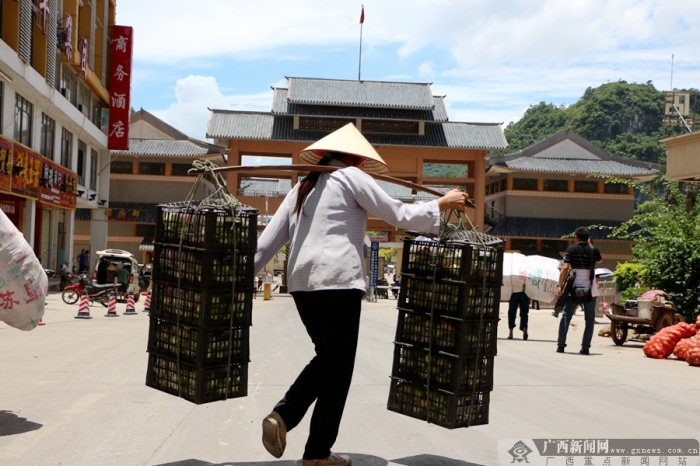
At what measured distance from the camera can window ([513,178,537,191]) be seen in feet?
180

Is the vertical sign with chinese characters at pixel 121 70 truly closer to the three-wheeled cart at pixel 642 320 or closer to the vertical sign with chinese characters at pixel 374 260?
the vertical sign with chinese characters at pixel 374 260

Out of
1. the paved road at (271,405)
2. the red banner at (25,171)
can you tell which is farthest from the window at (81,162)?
the paved road at (271,405)

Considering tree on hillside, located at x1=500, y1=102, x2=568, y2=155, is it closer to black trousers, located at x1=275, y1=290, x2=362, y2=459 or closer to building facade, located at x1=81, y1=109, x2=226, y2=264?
building facade, located at x1=81, y1=109, x2=226, y2=264

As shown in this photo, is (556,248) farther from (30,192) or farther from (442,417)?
(442,417)

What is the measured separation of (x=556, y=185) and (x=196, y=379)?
172 ft

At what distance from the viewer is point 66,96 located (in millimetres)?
33594

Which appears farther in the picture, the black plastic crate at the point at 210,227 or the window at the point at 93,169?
the window at the point at 93,169

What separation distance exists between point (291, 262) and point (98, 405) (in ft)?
9.31

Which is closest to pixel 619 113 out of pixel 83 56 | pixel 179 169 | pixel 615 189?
pixel 615 189

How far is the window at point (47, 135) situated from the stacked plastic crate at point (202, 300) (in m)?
26.9

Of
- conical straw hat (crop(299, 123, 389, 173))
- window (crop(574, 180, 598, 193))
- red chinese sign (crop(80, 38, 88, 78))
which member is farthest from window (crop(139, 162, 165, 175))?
conical straw hat (crop(299, 123, 389, 173))

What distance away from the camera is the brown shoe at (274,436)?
15.1ft

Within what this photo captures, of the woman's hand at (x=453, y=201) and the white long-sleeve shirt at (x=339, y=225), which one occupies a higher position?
the woman's hand at (x=453, y=201)

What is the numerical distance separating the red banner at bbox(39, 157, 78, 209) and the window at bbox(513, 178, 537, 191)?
95.9 ft
